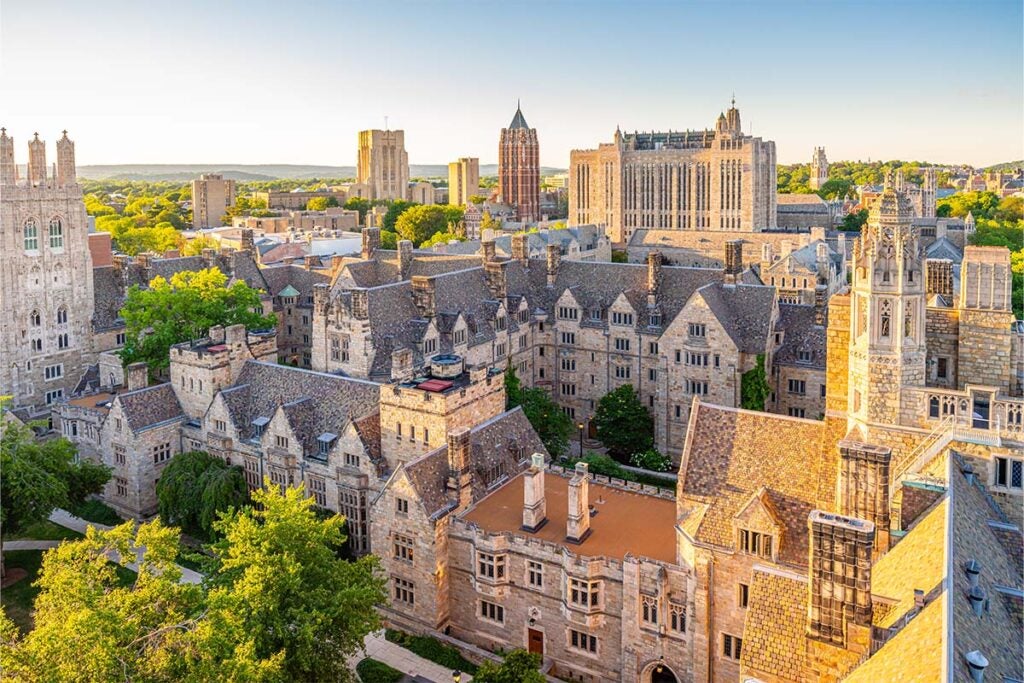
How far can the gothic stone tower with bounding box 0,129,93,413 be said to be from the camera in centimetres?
7306

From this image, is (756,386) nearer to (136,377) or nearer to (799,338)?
(799,338)

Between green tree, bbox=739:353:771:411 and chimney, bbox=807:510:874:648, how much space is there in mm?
40434

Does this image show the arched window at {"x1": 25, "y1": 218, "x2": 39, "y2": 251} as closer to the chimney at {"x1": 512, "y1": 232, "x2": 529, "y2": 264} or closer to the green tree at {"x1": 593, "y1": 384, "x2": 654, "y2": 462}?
the chimney at {"x1": 512, "y1": 232, "x2": 529, "y2": 264}

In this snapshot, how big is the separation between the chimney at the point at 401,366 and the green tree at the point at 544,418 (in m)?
9.79

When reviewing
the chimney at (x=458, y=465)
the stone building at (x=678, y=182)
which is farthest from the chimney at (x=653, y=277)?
the stone building at (x=678, y=182)

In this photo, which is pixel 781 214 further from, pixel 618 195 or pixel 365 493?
pixel 365 493

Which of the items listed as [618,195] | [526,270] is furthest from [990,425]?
[618,195]

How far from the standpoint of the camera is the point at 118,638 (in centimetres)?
2992

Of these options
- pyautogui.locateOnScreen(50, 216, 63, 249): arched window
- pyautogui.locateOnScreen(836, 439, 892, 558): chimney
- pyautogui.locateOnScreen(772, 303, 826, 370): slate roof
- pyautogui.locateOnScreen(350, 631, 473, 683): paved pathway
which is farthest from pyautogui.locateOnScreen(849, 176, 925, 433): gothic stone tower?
pyautogui.locateOnScreen(50, 216, 63, 249): arched window

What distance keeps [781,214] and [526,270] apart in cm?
12797

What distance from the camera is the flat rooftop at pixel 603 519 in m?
42.0

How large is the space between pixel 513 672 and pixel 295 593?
970cm

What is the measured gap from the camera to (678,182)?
182 m

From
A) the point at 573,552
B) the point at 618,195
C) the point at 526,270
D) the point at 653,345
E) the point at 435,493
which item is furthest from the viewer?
the point at 618,195
